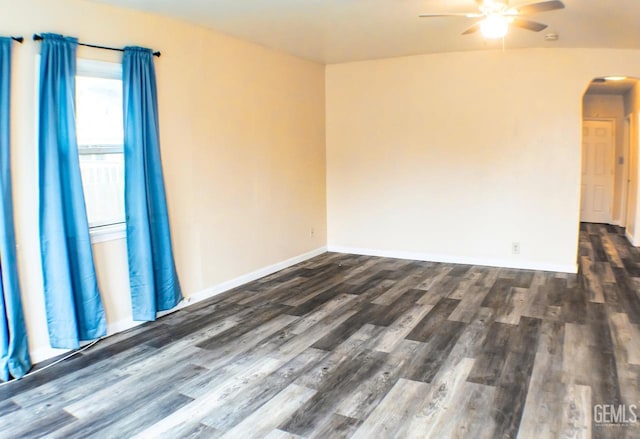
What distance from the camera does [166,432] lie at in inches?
96.1

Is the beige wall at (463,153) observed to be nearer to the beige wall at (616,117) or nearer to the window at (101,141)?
the window at (101,141)

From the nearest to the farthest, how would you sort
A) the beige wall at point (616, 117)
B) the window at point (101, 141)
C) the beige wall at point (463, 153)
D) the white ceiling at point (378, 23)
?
the window at point (101, 141) → the white ceiling at point (378, 23) → the beige wall at point (463, 153) → the beige wall at point (616, 117)

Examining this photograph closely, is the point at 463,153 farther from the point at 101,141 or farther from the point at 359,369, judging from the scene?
the point at 101,141

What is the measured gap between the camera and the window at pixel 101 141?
11.9 ft

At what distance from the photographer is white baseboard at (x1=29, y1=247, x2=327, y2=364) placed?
3352 millimetres

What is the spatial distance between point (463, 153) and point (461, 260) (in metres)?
1.41

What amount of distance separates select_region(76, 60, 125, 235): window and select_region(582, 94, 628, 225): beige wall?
837 centimetres

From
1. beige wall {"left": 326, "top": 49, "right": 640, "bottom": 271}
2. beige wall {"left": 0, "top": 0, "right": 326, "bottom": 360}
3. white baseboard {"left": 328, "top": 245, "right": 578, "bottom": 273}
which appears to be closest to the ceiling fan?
beige wall {"left": 326, "top": 49, "right": 640, "bottom": 271}

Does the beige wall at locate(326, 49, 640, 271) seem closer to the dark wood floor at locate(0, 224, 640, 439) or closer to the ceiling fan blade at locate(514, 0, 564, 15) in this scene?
the dark wood floor at locate(0, 224, 640, 439)

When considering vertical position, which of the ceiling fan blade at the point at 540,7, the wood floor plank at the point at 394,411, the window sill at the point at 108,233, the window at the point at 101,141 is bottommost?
the wood floor plank at the point at 394,411

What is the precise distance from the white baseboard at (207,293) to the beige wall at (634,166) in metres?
4.81

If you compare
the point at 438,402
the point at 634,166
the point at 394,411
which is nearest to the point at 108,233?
the point at 394,411

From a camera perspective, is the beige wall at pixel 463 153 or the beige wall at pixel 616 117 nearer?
the beige wall at pixel 463 153

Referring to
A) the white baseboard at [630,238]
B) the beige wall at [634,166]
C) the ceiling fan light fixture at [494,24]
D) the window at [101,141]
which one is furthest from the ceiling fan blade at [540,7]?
the white baseboard at [630,238]
